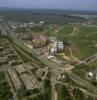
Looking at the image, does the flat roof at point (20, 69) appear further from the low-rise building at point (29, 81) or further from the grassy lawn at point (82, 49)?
the grassy lawn at point (82, 49)

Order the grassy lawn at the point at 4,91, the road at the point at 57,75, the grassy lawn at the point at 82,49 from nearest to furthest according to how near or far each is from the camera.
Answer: the grassy lawn at the point at 4,91
the road at the point at 57,75
the grassy lawn at the point at 82,49

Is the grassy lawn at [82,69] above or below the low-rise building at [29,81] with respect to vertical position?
below

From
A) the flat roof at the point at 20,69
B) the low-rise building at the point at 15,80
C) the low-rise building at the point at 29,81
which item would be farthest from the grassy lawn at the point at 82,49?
the low-rise building at the point at 15,80

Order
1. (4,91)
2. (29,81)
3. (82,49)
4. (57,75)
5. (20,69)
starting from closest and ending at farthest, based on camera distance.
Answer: (4,91) → (29,81) → (57,75) → (20,69) → (82,49)

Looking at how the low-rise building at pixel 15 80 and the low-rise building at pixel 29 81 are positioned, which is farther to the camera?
the low-rise building at pixel 29 81

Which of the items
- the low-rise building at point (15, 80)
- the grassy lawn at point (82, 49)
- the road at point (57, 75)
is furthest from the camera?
the grassy lawn at point (82, 49)

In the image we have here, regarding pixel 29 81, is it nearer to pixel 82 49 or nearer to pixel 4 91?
pixel 4 91

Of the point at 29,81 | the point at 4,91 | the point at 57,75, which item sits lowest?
the point at 57,75

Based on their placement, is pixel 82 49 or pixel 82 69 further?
pixel 82 49

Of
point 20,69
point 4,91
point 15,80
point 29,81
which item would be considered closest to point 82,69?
point 29,81

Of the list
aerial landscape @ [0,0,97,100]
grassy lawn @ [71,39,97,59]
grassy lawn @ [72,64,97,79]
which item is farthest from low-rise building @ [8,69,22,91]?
grassy lawn @ [71,39,97,59]

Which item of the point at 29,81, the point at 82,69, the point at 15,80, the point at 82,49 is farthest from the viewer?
the point at 82,49
